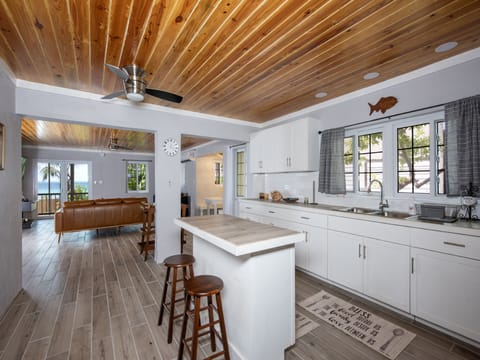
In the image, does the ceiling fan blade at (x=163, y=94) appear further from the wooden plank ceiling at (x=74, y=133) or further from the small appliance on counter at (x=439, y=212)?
the small appliance on counter at (x=439, y=212)

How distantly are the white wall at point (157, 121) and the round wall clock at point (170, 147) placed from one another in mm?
59

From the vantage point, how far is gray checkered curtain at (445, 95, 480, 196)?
203cm

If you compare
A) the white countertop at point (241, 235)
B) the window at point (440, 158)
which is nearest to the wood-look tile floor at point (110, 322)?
the white countertop at point (241, 235)

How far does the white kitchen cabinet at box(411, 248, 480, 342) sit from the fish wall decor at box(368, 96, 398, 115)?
1.70 metres

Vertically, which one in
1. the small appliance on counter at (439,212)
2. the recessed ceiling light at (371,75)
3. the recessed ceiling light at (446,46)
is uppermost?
the recessed ceiling light at (371,75)

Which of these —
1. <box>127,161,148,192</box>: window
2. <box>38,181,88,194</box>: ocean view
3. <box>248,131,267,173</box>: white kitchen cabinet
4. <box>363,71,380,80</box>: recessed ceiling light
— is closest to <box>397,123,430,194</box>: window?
<box>363,71,380,80</box>: recessed ceiling light

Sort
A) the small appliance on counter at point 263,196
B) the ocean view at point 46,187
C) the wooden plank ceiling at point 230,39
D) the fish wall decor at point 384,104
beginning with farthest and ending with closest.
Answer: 1. the ocean view at point 46,187
2. the small appliance on counter at point 263,196
3. the fish wall decor at point 384,104
4. the wooden plank ceiling at point 230,39

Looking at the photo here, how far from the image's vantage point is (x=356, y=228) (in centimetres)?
250

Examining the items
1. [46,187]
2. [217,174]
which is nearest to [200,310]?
[217,174]

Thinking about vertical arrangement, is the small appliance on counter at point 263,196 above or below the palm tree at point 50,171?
below

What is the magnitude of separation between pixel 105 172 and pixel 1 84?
729cm

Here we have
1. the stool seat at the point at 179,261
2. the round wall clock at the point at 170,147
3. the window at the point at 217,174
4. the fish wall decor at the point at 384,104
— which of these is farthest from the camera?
the window at the point at 217,174

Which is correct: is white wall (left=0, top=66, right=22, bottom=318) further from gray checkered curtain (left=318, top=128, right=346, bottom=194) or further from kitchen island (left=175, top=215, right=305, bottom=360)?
gray checkered curtain (left=318, top=128, right=346, bottom=194)

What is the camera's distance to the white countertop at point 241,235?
55.2 inches
